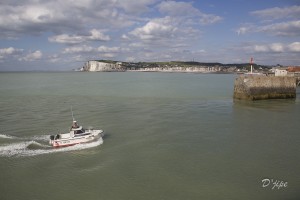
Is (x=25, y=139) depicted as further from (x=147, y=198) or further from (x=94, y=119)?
(x=147, y=198)

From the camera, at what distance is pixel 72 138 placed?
2344cm

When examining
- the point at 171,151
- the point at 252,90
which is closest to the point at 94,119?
the point at 171,151

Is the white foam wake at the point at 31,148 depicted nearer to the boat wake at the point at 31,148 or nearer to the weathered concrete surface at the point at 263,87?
the boat wake at the point at 31,148

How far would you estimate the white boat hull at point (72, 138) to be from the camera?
22922mm

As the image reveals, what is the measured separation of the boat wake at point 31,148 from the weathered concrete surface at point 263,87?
29563 millimetres

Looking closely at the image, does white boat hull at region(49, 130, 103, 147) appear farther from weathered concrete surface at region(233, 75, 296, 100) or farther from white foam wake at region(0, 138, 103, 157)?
weathered concrete surface at region(233, 75, 296, 100)

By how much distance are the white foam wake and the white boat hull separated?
1.17 feet

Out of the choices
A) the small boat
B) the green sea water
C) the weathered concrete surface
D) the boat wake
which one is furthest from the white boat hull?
the weathered concrete surface

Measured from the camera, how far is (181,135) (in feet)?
84.4

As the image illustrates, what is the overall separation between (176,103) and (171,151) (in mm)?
23366

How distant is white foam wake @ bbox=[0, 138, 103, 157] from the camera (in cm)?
2164

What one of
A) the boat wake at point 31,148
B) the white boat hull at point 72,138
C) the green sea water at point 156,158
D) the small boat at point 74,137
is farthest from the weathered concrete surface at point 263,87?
the boat wake at point 31,148

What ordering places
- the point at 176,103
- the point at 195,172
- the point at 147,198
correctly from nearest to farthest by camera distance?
the point at 147,198, the point at 195,172, the point at 176,103

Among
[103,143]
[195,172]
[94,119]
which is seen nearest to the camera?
[195,172]
